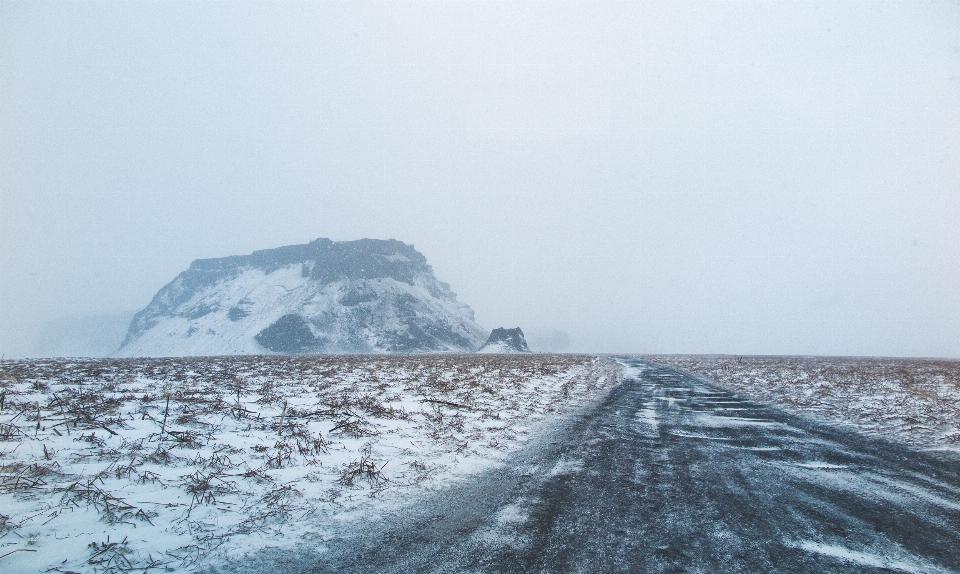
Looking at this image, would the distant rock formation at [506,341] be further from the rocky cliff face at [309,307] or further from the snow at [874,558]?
the snow at [874,558]

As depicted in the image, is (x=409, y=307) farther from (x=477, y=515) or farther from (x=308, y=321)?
(x=477, y=515)

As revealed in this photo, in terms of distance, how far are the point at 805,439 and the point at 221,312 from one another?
17104 cm

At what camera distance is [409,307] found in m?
146

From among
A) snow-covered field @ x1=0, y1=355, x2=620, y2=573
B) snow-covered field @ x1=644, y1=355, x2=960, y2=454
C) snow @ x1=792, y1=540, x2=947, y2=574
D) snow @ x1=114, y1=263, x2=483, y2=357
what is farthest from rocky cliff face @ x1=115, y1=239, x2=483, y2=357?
snow @ x1=792, y1=540, x2=947, y2=574

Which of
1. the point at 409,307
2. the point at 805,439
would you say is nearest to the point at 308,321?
the point at 409,307

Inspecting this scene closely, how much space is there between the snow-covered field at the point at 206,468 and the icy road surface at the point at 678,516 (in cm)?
73

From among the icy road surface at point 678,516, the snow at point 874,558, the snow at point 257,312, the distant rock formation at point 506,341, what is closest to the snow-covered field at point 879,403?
the icy road surface at point 678,516

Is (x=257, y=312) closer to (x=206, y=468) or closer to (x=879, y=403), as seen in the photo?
(x=206, y=468)

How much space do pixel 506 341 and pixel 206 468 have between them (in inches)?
4546

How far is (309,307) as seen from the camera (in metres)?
136

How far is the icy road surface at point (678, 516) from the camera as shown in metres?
3.27

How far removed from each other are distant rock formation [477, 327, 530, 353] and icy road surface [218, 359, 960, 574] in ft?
363

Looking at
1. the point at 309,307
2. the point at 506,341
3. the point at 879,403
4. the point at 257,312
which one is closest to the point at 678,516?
the point at 879,403

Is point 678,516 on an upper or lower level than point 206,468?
upper
